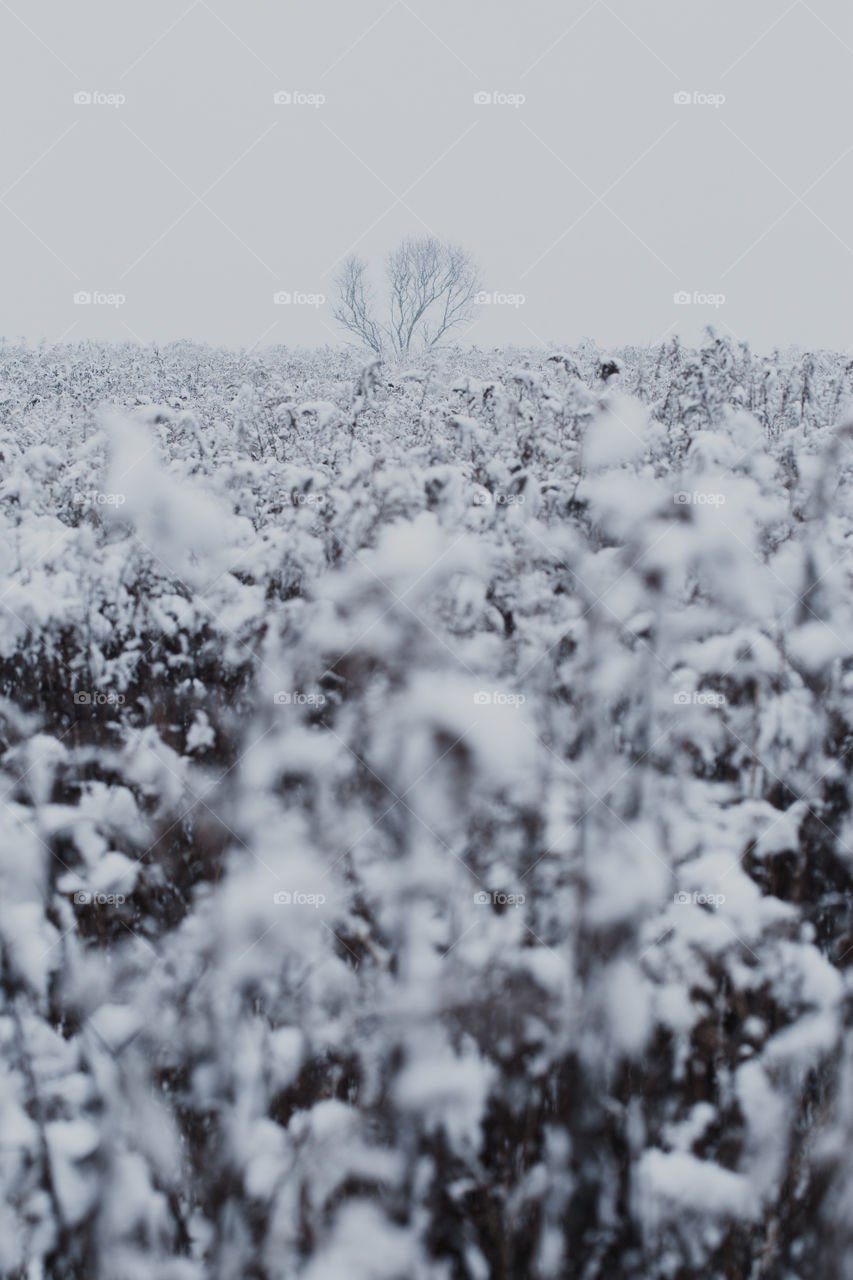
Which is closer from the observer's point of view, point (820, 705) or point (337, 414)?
point (820, 705)

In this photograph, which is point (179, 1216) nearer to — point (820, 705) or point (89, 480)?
point (820, 705)

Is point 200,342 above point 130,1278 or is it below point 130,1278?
above

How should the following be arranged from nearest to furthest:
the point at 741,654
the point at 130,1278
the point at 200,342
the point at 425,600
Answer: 1. the point at 130,1278
2. the point at 741,654
3. the point at 425,600
4. the point at 200,342

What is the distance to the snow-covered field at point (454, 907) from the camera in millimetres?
2115

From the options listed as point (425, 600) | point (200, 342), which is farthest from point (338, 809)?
point (200, 342)

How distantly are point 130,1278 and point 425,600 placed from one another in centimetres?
201

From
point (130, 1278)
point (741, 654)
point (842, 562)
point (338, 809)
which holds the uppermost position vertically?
point (842, 562)

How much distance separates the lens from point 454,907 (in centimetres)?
252

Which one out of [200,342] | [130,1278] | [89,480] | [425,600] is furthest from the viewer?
[200,342]

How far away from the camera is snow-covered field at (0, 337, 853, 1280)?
6.94 ft

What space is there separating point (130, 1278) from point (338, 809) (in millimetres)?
1323

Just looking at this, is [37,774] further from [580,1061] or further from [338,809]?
[580,1061]

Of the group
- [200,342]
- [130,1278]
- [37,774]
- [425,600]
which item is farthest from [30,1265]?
[200,342]

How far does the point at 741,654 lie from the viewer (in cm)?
263
